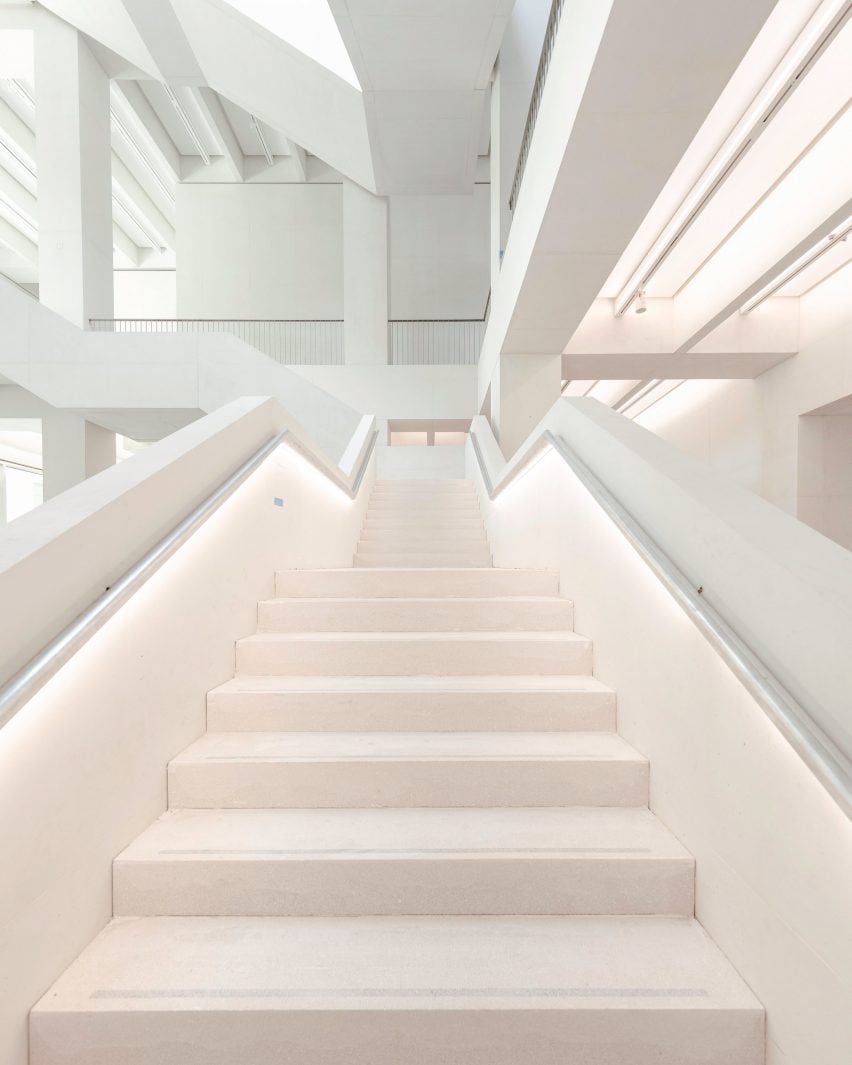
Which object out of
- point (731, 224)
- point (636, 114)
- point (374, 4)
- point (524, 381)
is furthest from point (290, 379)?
point (636, 114)

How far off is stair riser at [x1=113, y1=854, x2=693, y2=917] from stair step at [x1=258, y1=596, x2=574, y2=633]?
1351mm

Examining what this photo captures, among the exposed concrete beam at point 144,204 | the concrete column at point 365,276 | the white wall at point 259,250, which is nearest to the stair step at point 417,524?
the concrete column at point 365,276

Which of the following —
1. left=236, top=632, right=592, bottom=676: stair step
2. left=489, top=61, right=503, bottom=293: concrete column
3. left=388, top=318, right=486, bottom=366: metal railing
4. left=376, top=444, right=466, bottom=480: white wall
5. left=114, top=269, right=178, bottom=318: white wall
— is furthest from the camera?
left=114, top=269, right=178, bottom=318: white wall

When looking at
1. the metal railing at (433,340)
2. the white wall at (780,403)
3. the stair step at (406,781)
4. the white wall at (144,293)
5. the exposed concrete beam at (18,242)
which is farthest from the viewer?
the white wall at (144,293)

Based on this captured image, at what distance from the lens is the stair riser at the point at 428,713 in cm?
238

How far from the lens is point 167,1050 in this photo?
1.47 metres

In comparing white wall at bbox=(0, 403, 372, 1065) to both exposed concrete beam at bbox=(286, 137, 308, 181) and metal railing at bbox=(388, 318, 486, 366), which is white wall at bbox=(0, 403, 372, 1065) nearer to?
metal railing at bbox=(388, 318, 486, 366)

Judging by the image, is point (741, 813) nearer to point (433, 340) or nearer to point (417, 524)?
point (417, 524)

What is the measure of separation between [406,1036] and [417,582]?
2161mm

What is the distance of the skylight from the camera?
886cm

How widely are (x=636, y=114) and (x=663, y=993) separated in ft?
13.2

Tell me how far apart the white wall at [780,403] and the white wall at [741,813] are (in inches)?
195

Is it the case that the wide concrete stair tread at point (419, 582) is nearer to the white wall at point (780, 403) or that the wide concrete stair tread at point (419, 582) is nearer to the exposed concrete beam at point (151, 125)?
the white wall at point (780, 403)

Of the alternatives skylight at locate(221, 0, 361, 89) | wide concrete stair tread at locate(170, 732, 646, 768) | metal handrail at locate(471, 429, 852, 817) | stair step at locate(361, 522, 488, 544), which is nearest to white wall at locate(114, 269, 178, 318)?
skylight at locate(221, 0, 361, 89)
